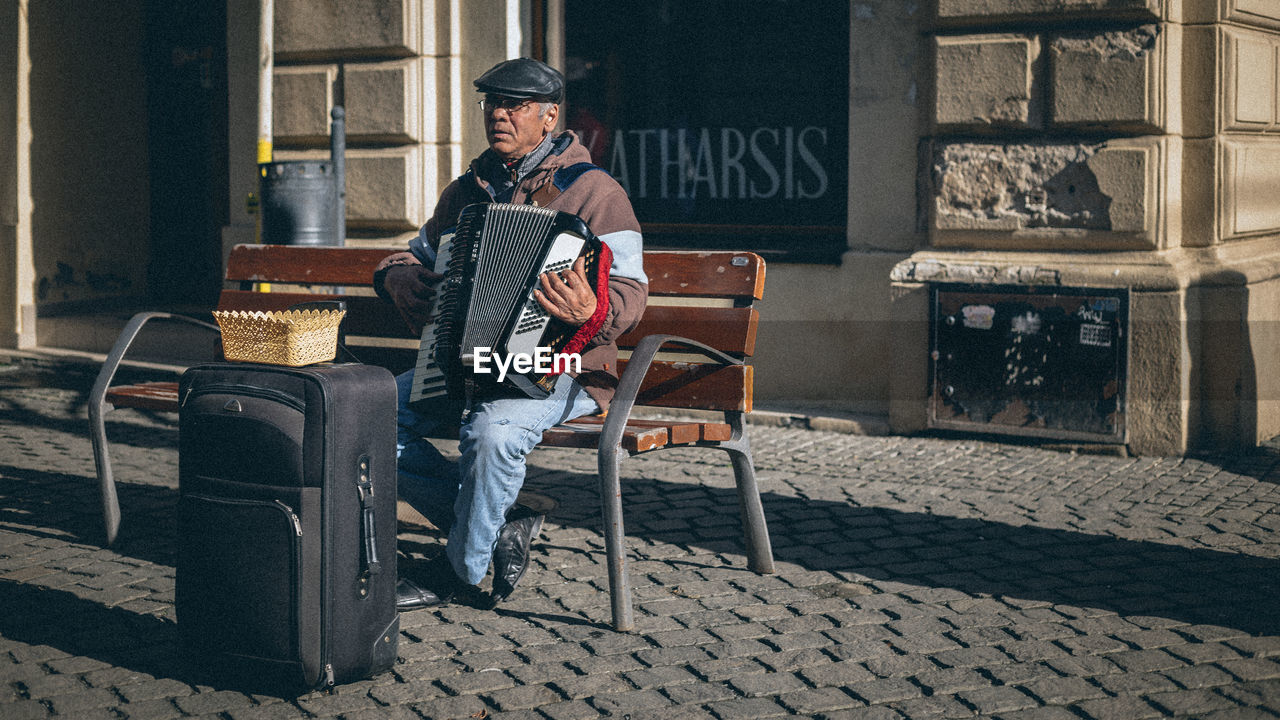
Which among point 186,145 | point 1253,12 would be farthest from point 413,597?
point 186,145

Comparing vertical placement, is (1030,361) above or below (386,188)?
below

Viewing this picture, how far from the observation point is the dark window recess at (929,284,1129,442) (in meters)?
5.87

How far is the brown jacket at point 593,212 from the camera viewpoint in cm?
389

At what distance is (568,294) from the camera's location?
3.61m

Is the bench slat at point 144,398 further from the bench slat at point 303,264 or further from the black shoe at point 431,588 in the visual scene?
the black shoe at point 431,588

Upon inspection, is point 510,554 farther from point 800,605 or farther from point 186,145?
point 186,145

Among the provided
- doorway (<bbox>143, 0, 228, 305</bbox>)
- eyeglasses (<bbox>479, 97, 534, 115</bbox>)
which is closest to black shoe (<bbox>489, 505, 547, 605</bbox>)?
eyeglasses (<bbox>479, 97, 534, 115</bbox>)

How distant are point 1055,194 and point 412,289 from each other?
10.9ft

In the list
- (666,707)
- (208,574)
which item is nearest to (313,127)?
(208,574)

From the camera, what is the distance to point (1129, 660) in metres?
3.30

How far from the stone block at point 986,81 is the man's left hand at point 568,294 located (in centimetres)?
317

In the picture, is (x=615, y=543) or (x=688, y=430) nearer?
(x=615, y=543)

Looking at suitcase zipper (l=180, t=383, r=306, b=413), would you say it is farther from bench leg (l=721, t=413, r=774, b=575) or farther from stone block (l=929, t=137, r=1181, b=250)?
stone block (l=929, t=137, r=1181, b=250)

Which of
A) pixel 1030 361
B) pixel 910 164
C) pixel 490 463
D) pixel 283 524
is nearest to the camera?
pixel 283 524
